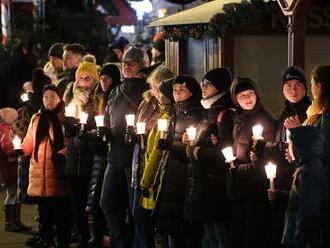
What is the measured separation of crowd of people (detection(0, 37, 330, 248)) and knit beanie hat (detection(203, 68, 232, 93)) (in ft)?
0.04

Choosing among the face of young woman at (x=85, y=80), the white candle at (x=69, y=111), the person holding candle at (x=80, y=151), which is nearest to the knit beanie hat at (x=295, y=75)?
the person holding candle at (x=80, y=151)

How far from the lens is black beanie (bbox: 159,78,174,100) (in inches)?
336

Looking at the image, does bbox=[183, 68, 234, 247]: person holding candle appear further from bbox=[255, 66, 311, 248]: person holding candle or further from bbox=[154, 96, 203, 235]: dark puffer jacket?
bbox=[255, 66, 311, 248]: person holding candle

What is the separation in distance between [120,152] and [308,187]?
2.97 m

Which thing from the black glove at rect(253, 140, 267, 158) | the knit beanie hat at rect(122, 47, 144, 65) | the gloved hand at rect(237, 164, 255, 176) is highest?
the knit beanie hat at rect(122, 47, 144, 65)

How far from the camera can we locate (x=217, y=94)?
8.05m

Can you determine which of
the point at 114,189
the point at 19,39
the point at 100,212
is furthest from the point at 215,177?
the point at 19,39

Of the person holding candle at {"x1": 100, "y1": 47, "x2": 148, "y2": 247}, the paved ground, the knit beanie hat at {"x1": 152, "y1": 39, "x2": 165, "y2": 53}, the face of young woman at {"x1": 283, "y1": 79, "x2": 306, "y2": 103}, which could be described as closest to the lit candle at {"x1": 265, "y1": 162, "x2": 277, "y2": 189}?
the face of young woman at {"x1": 283, "y1": 79, "x2": 306, "y2": 103}

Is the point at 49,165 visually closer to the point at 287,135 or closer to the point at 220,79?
the point at 220,79

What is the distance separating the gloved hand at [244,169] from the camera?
7.48 m

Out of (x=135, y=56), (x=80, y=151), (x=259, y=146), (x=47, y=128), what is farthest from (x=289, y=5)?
(x=47, y=128)

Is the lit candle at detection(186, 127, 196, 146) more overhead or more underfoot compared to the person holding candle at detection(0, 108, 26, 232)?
more overhead

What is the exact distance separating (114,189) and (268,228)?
6.65 feet

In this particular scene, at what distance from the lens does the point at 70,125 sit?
933 cm
